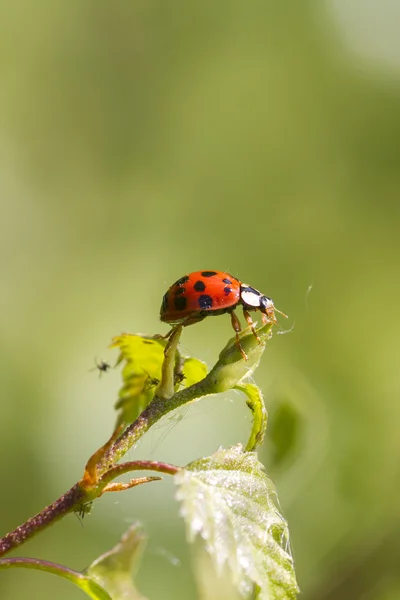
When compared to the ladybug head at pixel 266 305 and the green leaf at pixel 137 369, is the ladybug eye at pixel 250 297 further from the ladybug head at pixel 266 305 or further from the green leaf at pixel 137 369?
the green leaf at pixel 137 369

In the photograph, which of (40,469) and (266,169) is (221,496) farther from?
(266,169)

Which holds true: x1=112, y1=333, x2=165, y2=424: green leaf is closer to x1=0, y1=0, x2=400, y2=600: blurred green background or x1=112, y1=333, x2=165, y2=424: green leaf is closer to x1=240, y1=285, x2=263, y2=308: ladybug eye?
x1=0, y1=0, x2=400, y2=600: blurred green background

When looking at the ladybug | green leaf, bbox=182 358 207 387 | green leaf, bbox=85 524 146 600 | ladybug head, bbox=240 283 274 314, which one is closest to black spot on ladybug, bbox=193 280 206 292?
the ladybug

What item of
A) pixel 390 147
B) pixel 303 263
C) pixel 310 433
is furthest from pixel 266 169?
pixel 310 433

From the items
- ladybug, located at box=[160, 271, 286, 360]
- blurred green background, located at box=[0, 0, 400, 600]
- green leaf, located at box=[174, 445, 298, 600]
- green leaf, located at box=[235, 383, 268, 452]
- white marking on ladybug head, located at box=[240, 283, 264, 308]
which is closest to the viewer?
green leaf, located at box=[174, 445, 298, 600]

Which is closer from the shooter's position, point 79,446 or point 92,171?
point 79,446
